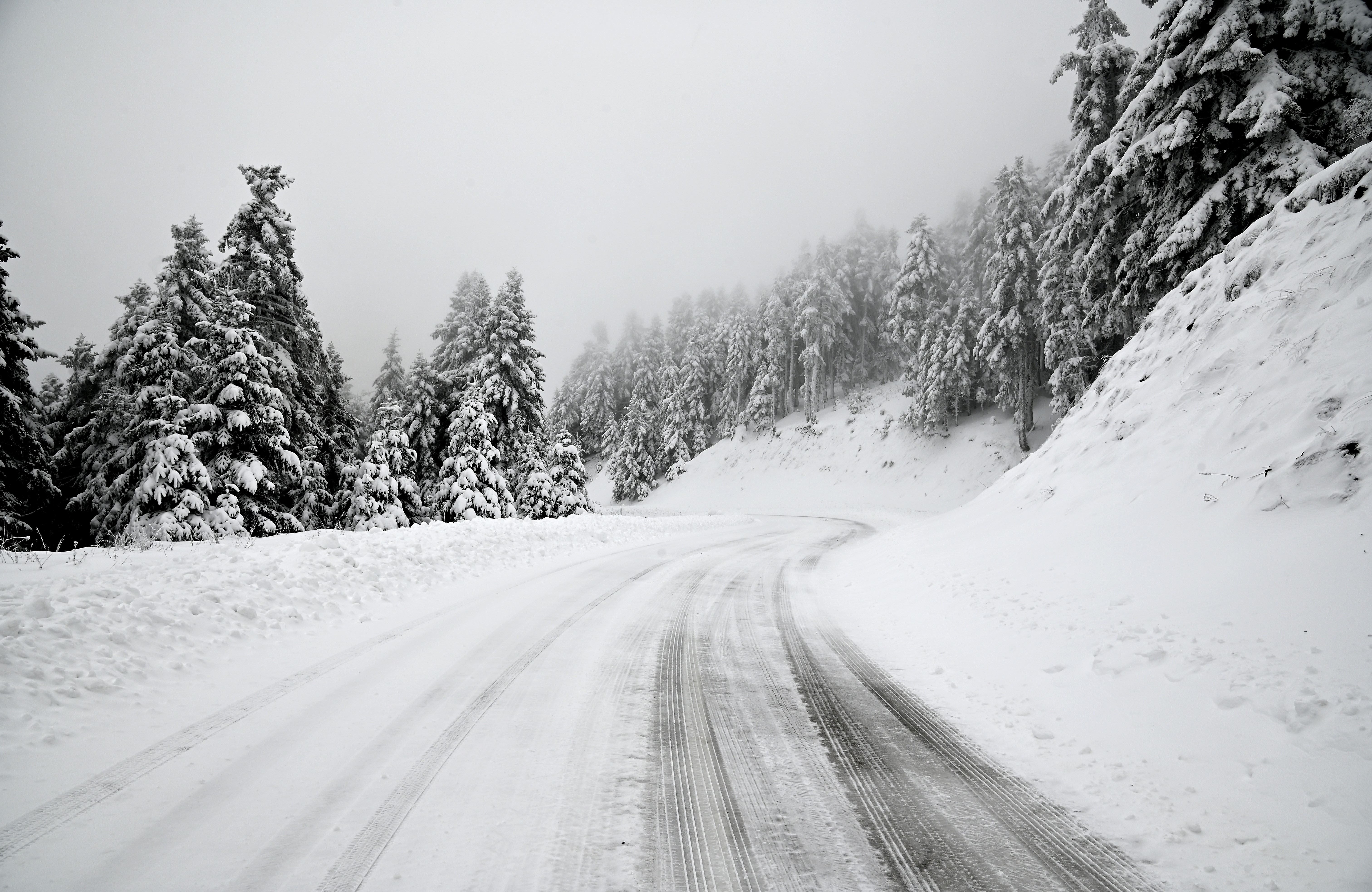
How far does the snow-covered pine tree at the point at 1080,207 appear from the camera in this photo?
16078 mm

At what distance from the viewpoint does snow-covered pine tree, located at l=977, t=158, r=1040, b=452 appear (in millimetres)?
26031

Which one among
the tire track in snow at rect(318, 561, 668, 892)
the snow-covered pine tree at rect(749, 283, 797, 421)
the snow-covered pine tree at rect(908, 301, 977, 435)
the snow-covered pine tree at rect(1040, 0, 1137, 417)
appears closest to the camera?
the tire track in snow at rect(318, 561, 668, 892)

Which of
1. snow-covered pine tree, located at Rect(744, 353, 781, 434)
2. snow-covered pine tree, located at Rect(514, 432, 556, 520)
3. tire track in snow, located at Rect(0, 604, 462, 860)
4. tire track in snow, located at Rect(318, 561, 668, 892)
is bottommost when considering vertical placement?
tire track in snow, located at Rect(318, 561, 668, 892)

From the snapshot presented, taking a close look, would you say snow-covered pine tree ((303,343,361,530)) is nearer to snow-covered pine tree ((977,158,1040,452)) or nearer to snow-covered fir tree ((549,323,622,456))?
snow-covered pine tree ((977,158,1040,452))

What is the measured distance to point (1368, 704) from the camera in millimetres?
3068

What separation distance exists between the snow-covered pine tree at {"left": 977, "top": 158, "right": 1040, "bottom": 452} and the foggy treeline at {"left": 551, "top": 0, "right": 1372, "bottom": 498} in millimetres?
96

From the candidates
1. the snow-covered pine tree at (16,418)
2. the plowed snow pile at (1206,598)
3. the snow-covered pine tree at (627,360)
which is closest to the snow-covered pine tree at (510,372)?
the snow-covered pine tree at (16,418)

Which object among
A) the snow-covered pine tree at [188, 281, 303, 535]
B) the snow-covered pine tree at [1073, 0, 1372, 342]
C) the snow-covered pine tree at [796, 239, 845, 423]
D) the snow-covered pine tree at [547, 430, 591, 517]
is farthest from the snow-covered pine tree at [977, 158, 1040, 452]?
the snow-covered pine tree at [188, 281, 303, 535]

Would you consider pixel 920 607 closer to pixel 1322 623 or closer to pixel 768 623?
pixel 768 623

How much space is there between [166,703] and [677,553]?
9.89 metres

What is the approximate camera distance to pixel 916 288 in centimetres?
3819

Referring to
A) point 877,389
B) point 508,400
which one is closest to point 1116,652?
point 508,400

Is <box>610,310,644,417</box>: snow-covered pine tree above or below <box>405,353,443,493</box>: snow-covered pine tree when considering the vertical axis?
above

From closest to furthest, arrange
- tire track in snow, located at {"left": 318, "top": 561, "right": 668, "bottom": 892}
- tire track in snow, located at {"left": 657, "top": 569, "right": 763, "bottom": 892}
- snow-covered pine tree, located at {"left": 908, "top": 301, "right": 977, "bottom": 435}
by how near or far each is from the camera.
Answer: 1. tire track in snow, located at {"left": 318, "top": 561, "right": 668, "bottom": 892}
2. tire track in snow, located at {"left": 657, "top": 569, "right": 763, "bottom": 892}
3. snow-covered pine tree, located at {"left": 908, "top": 301, "right": 977, "bottom": 435}
